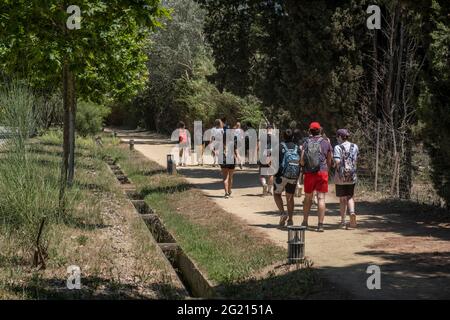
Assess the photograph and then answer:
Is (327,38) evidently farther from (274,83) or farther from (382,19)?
(274,83)

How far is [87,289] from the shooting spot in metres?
9.05

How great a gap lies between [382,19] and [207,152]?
53.7 ft

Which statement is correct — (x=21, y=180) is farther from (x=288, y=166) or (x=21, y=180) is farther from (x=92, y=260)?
(x=288, y=166)

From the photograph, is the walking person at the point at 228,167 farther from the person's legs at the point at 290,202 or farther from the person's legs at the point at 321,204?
the person's legs at the point at 321,204

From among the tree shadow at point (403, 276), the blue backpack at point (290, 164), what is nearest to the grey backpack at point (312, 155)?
the blue backpack at point (290, 164)

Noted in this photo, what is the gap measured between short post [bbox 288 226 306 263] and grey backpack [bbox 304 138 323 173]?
2.66 m

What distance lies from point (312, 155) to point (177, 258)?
118 inches

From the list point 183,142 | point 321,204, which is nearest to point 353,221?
point 321,204

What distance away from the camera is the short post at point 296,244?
9928 mm

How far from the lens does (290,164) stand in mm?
12844

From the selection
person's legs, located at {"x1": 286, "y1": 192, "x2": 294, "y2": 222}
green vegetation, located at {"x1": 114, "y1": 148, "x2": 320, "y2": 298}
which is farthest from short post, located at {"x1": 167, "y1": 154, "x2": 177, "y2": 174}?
person's legs, located at {"x1": 286, "y1": 192, "x2": 294, "y2": 222}

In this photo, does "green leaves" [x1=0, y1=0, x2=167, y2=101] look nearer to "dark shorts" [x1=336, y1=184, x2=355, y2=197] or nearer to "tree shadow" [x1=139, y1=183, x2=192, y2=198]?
"dark shorts" [x1=336, y1=184, x2=355, y2=197]

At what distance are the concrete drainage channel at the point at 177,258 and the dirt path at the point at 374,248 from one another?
63.1 inches

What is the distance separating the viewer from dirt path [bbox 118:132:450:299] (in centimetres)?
866
